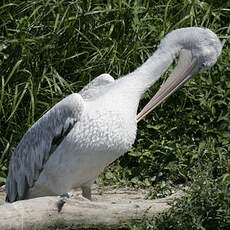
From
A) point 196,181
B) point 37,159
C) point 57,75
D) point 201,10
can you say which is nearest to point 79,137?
point 37,159

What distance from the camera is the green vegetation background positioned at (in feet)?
20.4

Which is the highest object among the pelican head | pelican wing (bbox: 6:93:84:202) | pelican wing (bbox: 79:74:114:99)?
the pelican head

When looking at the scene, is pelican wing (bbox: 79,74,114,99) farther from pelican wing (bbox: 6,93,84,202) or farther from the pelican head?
the pelican head

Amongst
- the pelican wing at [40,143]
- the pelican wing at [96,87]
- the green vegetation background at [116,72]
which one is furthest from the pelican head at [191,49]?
the green vegetation background at [116,72]

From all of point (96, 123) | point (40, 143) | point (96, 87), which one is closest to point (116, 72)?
point (96, 87)

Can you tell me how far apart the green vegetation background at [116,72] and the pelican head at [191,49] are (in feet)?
3.93

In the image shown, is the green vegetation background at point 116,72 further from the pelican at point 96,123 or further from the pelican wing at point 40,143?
the pelican at point 96,123

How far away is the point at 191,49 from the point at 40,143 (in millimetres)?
1357

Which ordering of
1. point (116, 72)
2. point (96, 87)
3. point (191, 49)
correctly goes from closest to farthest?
point (191, 49) → point (96, 87) → point (116, 72)

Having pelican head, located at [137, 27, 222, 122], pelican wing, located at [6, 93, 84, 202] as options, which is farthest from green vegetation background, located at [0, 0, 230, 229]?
pelican head, located at [137, 27, 222, 122]

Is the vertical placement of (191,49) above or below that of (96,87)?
above

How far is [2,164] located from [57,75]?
3.41ft

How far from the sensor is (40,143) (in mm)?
4988

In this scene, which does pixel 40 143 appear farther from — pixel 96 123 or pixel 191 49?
pixel 191 49
